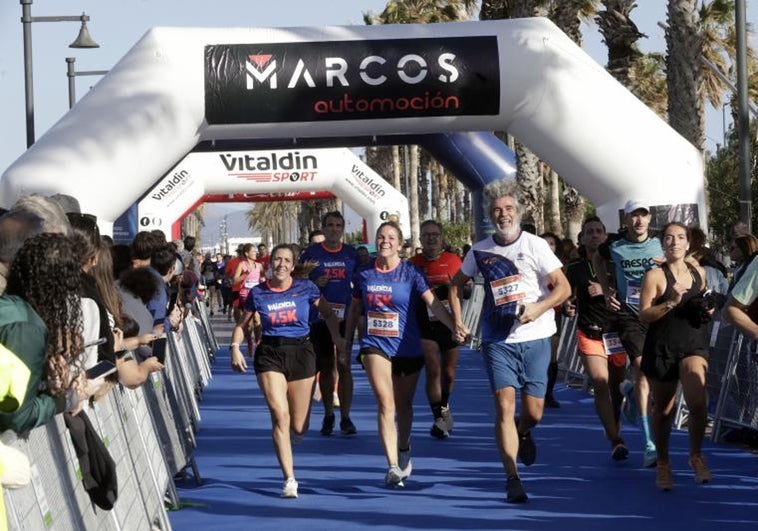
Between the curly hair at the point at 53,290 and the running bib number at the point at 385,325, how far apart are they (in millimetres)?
5382

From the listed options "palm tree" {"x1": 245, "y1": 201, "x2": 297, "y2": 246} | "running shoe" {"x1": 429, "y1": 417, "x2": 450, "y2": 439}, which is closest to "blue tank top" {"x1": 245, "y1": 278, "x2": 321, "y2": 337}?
"running shoe" {"x1": 429, "y1": 417, "x2": 450, "y2": 439}

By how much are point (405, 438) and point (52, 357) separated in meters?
5.62

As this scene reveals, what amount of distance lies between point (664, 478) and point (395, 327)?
82.9 inches

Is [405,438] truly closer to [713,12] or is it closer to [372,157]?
[713,12]

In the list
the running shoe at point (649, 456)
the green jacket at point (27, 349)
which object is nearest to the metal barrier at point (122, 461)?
the green jacket at point (27, 349)

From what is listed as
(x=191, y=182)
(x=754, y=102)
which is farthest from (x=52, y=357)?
(x=754, y=102)

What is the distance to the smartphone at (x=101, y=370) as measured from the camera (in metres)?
5.71

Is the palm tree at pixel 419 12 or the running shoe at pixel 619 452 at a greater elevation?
the palm tree at pixel 419 12

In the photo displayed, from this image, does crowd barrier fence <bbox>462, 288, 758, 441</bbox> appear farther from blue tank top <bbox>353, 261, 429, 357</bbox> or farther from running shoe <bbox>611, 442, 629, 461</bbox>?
blue tank top <bbox>353, 261, 429, 357</bbox>

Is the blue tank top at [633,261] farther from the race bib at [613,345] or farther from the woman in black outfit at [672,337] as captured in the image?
the woman in black outfit at [672,337]

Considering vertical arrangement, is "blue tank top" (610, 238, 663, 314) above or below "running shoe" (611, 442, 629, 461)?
above

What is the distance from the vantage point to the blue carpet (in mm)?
8844

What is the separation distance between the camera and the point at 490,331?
968cm

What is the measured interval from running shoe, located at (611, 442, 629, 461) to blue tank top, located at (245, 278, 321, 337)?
2480 mm
